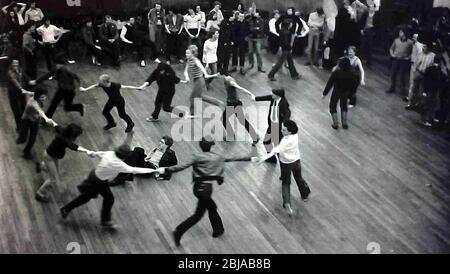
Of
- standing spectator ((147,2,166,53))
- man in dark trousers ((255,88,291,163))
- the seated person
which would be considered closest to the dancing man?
the seated person

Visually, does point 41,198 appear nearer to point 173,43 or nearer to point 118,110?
point 118,110

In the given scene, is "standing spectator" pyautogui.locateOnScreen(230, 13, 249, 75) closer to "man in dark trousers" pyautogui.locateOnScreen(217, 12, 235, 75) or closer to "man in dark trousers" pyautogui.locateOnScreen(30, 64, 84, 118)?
"man in dark trousers" pyautogui.locateOnScreen(217, 12, 235, 75)

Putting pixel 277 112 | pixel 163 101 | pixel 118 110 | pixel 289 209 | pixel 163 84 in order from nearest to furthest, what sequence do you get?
pixel 289 209, pixel 277 112, pixel 118 110, pixel 163 84, pixel 163 101

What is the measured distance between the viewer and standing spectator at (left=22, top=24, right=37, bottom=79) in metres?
13.4

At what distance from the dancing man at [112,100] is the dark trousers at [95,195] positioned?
9.52 feet

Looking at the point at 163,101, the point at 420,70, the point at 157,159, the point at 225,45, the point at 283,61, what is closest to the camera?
the point at 157,159

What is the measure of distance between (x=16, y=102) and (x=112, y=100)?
1.75 metres

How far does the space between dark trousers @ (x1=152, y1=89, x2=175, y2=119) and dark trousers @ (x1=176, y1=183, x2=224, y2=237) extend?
4144 mm

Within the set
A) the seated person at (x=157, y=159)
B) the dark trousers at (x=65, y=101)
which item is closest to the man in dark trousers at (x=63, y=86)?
the dark trousers at (x=65, y=101)

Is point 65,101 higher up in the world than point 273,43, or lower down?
higher up

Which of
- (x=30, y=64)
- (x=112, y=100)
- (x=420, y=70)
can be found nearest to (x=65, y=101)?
(x=112, y=100)

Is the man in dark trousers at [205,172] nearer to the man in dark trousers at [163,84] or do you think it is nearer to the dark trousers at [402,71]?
the man in dark trousers at [163,84]

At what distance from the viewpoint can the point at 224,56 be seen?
14.6m
